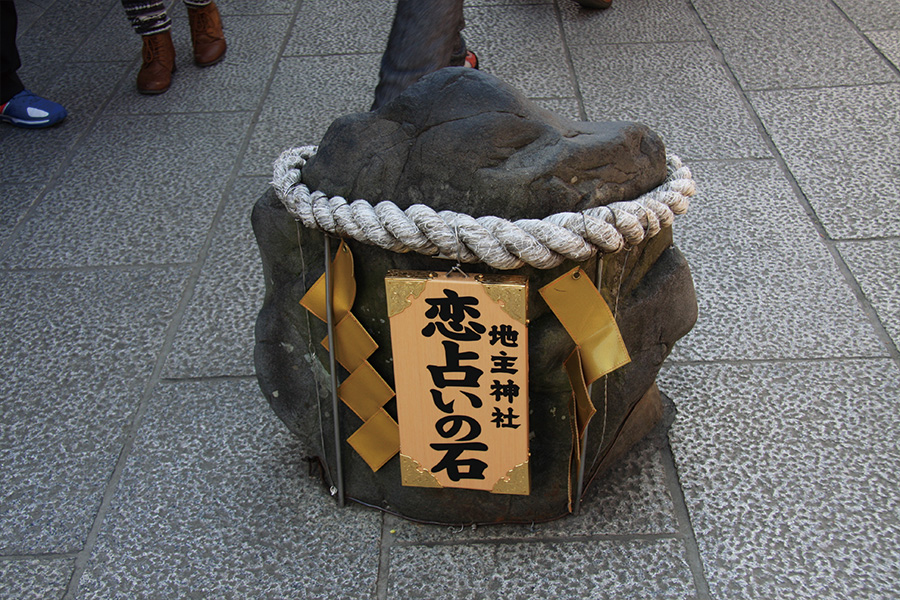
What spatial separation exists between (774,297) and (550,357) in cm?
97

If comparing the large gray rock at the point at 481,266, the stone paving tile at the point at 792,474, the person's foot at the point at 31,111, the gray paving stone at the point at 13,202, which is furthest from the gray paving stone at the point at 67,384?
the stone paving tile at the point at 792,474

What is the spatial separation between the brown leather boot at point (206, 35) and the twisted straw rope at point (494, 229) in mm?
2412

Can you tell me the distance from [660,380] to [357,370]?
78cm

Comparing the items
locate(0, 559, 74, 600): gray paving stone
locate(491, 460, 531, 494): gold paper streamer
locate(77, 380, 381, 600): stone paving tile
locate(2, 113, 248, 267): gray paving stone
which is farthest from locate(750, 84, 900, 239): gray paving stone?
locate(0, 559, 74, 600): gray paving stone

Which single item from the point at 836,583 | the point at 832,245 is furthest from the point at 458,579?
the point at 832,245

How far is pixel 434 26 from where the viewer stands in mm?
1715

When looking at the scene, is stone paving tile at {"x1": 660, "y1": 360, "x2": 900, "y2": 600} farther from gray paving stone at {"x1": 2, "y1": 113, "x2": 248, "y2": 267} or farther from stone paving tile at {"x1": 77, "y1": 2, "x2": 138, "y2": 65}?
stone paving tile at {"x1": 77, "y1": 2, "x2": 138, "y2": 65}

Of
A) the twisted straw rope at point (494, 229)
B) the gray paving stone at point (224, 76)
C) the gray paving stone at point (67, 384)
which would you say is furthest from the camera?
the gray paving stone at point (224, 76)

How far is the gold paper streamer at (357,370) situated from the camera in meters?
1.42

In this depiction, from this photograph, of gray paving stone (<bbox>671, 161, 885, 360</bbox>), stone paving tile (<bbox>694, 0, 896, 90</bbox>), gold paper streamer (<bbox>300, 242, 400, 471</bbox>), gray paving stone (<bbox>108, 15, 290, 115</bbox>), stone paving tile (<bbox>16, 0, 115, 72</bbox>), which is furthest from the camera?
stone paving tile (<bbox>16, 0, 115, 72</bbox>)

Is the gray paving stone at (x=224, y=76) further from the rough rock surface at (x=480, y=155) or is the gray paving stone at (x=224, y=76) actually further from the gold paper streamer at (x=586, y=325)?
the gold paper streamer at (x=586, y=325)

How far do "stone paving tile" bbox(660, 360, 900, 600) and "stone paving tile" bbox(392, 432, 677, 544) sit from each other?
6cm

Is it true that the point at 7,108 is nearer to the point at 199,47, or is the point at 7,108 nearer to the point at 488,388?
the point at 199,47

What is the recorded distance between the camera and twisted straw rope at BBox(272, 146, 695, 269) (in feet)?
3.98
